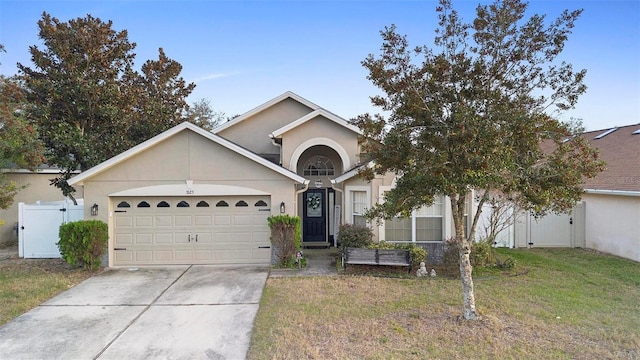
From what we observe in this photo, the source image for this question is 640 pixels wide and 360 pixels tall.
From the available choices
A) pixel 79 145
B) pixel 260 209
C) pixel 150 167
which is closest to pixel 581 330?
pixel 260 209

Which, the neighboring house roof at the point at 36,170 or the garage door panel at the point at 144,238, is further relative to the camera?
the neighboring house roof at the point at 36,170

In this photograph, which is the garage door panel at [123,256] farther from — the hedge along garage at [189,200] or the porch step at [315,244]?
the porch step at [315,244]

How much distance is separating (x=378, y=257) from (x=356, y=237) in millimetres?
1145

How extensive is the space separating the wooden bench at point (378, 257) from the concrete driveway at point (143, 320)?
8.39 feet

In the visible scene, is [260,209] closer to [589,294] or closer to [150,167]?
[150,167]

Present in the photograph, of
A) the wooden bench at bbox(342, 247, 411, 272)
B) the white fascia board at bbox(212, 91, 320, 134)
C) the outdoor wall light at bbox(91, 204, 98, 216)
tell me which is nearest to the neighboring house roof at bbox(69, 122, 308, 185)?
the outdoor wall light at bbox(91, 204, 98, 216)

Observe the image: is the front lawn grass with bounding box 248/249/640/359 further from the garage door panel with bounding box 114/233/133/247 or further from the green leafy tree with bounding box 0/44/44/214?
the green leafy tree with bounding box 0/44/44/214

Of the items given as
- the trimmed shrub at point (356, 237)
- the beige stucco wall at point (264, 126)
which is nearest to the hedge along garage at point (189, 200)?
the trimmed shrub at point (356, 237)

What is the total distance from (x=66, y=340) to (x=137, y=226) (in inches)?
229

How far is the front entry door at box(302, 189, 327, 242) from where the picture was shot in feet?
49.3

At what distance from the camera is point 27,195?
1560 centimetres

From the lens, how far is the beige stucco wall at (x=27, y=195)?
1494 cm

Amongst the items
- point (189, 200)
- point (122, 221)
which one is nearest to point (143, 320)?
point (189, 200)

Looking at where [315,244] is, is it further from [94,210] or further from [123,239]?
[94,210]
